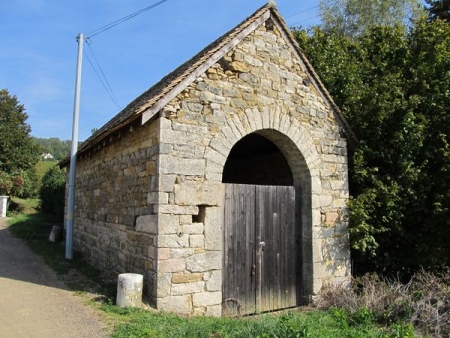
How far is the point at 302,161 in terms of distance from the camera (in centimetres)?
700

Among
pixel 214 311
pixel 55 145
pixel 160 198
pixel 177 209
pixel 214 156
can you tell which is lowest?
pixel 214 311

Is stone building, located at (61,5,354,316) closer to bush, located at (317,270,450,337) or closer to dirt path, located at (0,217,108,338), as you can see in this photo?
bush, located at (317,270,450,337)

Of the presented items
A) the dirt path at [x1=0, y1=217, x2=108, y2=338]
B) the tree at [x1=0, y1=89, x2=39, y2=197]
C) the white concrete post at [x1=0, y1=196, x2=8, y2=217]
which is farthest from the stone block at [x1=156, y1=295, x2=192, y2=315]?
the tree at [x1=0, y1=89, x2=39, y2=197]

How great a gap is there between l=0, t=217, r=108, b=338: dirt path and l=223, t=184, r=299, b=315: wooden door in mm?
Result: 2273

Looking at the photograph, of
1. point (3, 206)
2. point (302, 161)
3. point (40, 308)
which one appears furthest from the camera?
point (3, 206)

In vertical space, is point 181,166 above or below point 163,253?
above

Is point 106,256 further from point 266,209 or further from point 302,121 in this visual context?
point 302,121

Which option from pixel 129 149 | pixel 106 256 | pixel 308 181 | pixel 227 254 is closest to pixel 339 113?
pixel 308 181

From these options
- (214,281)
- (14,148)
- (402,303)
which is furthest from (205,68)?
(14,148)

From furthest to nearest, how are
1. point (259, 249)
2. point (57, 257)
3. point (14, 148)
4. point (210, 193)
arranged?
point (14, 148) < point (57, 257) < point (259, 249) < point (210, 193)

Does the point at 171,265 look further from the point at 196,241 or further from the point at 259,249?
the point at 259,249

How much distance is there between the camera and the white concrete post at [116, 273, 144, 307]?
17.4 feet

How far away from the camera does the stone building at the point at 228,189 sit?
5.58 m

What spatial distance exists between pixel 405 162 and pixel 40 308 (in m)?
6.87
